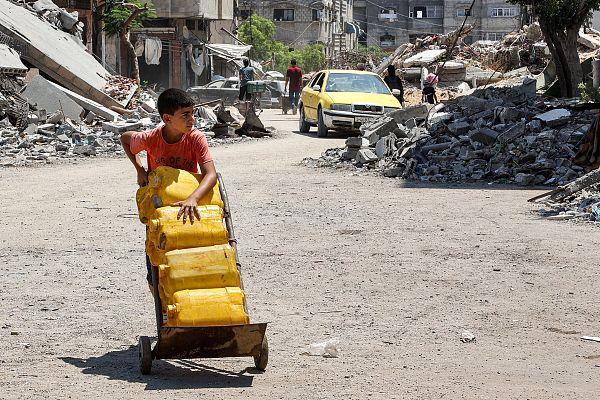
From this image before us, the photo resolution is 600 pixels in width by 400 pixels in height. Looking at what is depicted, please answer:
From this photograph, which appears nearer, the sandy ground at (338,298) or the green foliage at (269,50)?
the sandy ground at (338,298)

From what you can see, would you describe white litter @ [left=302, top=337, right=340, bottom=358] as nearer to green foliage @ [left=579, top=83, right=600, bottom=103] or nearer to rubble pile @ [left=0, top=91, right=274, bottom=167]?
green foliage @ [left=579, top=83, right=600, bottom=103]

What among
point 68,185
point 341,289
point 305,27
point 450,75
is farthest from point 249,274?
point 305,27

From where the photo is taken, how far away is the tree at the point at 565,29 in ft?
81.6

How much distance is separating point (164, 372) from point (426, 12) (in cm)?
10529

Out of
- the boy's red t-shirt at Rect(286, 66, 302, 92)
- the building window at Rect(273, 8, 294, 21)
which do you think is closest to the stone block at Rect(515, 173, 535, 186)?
the boy's red t-shirt at Rect(286, 66, 302, 92)

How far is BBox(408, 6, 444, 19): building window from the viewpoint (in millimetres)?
108375

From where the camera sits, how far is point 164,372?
20.2ft

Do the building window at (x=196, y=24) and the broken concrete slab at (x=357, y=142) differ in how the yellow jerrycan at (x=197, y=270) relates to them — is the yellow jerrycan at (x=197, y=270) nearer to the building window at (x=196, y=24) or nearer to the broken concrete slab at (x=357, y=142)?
the broken concrete slab at (x=357, y=142)

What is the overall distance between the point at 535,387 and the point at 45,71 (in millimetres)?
24553

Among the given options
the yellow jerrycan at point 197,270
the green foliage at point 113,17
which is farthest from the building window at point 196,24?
the yellow jerrycan at point 197,270

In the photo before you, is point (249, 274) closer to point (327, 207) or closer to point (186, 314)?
point (186, 314)

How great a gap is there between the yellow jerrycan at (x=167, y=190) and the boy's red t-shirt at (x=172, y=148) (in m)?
0.15

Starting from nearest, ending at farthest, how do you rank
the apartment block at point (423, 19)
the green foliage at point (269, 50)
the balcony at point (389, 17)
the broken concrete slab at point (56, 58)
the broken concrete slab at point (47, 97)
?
1. the broken concrete slab at point (47, 97)
2. the broken concrete slab at point (56, 58)
3. the green foliage at point (269, 50)
4. the apartment block at point (423, 19)
5. the balcony at point (389, 17)

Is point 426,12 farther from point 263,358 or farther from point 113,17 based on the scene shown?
point 263,358
